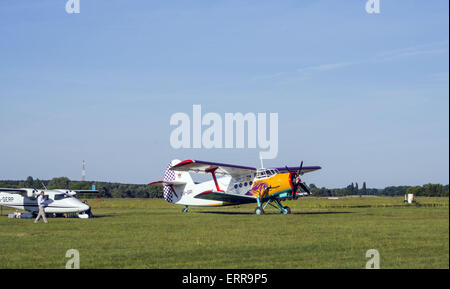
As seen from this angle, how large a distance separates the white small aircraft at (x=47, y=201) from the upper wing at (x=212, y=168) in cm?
644

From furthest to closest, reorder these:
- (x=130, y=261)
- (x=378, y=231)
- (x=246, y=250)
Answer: (x=378, y=231), (x=246, y=250), (x=130, y=261)

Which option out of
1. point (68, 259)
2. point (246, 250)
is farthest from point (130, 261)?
point (246, 250)

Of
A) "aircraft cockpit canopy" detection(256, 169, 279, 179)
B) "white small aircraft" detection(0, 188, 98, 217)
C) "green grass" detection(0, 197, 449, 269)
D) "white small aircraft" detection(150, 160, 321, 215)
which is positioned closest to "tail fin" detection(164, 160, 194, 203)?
"white small aircraft" detection(150, 160, 321, 215)

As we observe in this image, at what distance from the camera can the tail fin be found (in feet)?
142

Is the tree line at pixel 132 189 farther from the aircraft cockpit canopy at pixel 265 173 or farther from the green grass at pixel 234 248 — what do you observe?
the green grass at pixel 234 248

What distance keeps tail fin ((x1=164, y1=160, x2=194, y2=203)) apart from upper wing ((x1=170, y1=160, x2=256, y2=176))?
5.51 meters

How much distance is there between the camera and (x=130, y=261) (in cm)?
1209

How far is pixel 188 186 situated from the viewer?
141 ft
